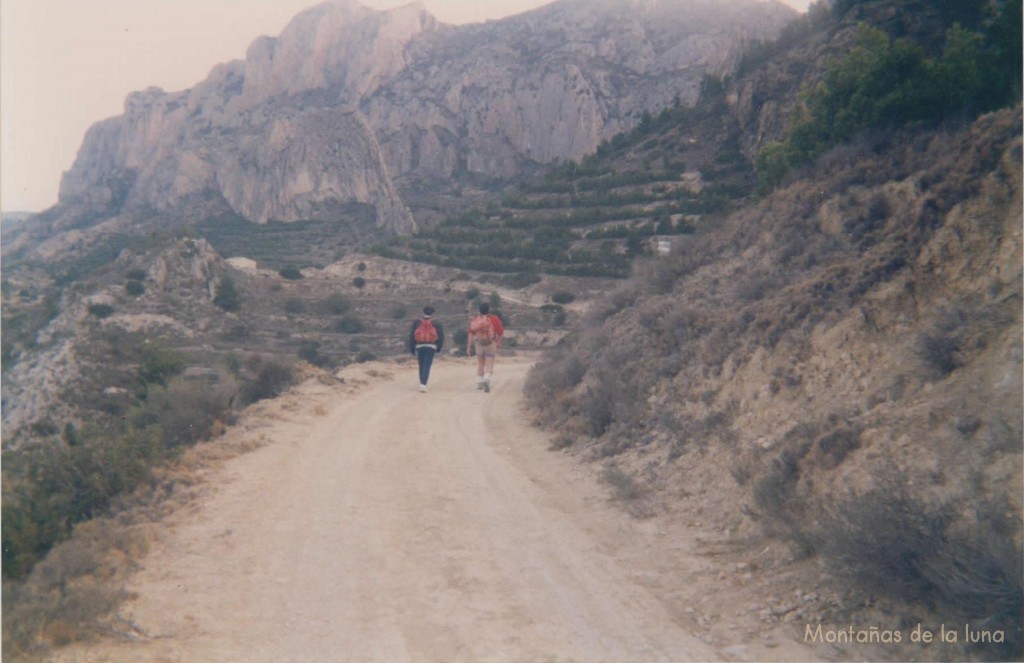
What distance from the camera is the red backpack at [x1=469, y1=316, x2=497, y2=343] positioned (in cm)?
1583

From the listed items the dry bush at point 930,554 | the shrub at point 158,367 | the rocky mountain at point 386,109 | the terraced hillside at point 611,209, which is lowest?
the shrub at point 158,367

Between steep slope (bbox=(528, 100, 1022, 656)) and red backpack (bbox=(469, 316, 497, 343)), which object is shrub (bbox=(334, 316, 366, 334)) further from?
steep slope (bbox=(528, 100, 1022, 656))

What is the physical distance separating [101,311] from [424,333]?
2136cm

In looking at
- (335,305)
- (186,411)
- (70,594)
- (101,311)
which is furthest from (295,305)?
(70,594)

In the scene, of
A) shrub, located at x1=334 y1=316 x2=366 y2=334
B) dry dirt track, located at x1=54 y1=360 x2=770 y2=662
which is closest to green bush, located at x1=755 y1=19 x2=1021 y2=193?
dry dirt track, located at x1=54 y1=360 x2=770 y2=662

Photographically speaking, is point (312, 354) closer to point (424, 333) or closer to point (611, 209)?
point (424, 333)

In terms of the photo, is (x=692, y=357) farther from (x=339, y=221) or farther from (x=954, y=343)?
(x=339, y=221)

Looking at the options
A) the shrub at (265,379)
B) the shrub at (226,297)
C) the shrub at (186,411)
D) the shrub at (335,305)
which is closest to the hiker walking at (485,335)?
the shrub at (265,379)

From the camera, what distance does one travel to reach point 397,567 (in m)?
5.83

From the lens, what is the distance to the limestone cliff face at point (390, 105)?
82.1 meters

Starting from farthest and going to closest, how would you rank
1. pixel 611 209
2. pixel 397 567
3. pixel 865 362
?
pixel 611 209, pixel 865 362, pixel 397 567

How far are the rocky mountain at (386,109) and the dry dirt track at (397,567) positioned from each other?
203ft

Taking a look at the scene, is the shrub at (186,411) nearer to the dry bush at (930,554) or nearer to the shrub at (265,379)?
the shrub at (265,379)

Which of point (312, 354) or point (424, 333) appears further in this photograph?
point (312, 354)
